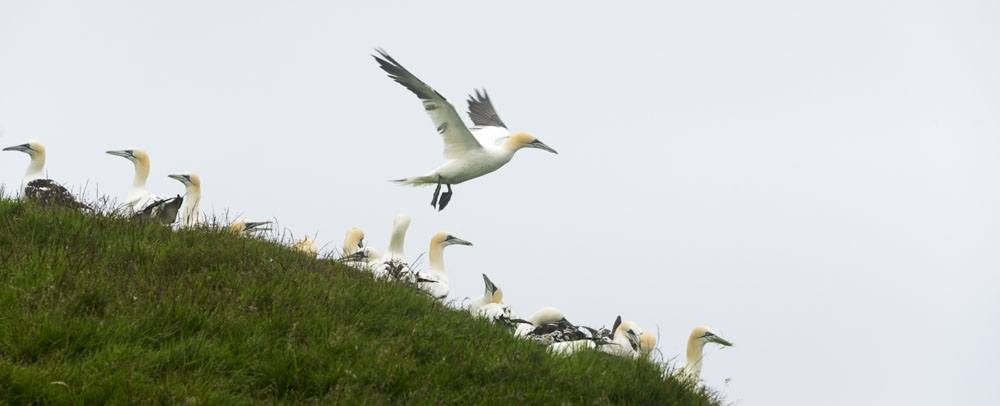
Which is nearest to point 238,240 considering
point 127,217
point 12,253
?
point 127,217

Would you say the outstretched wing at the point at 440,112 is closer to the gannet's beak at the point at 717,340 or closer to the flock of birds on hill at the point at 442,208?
the flock of birds on hill at the point at 442,208

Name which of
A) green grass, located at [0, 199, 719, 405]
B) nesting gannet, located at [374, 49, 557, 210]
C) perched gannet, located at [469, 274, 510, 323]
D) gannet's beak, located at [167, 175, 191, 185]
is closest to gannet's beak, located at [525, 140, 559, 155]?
nesting gannet, located at [374, 49, 557, 210]

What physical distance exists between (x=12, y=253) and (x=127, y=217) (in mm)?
2087

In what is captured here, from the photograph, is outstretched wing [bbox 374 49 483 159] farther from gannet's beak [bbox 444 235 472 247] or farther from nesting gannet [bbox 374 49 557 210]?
gannet's beak [bbox 444 235 472 247]

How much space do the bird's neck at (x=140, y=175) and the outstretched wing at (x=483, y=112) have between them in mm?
7780

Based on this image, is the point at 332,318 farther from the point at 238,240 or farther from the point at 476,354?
the point at 238,240

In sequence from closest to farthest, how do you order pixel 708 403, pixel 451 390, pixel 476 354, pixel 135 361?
pixel 135 361 → pixel 451 390 → pixel 476 354 → pixel 708 403

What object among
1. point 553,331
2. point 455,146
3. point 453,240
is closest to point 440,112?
point 455,146

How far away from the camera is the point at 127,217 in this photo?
499 inches

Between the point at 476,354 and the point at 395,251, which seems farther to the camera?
the point at 395,251

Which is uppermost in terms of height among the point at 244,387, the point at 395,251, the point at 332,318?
the point at 395,251

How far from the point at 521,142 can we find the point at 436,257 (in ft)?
16.6

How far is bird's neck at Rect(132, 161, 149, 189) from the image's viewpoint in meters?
19.5

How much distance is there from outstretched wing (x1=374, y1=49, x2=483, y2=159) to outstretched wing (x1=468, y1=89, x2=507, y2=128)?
3499 millimetres
